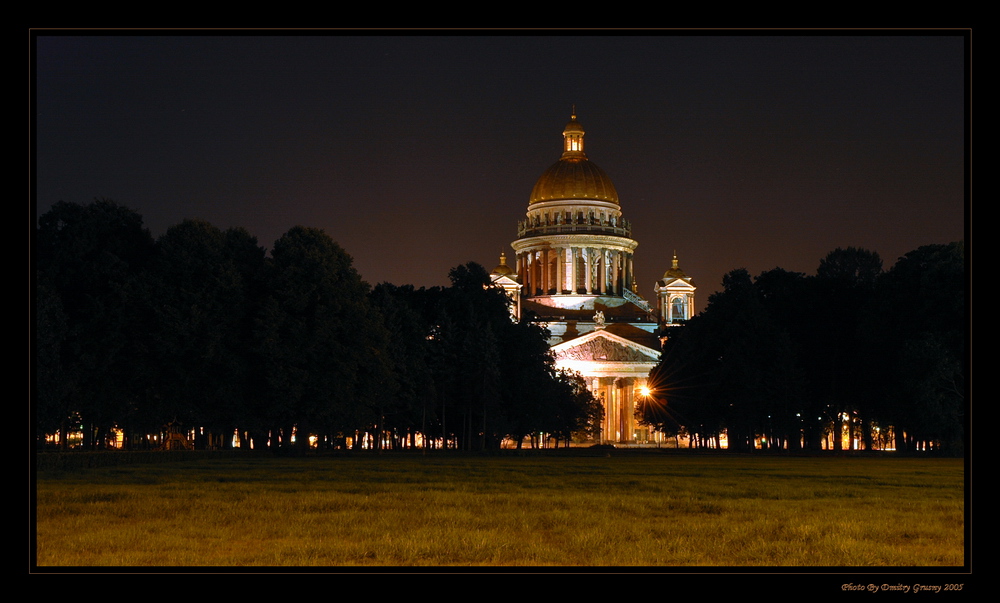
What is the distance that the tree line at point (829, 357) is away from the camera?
70.0 m

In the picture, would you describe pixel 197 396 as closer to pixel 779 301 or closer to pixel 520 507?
pixel 520 507

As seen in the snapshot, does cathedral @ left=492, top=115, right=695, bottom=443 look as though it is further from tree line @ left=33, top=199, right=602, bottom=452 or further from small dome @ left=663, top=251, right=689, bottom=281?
tree line @ left=33, top=199, right=602, bottom=452

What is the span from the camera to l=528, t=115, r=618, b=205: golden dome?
188 m

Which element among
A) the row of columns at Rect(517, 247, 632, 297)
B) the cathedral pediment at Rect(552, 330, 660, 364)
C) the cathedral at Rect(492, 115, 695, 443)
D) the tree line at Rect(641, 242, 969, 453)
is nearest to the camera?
the tree line at Rect(641, 242, 969, 453)

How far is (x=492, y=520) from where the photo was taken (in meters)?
26.6

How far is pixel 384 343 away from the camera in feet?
222

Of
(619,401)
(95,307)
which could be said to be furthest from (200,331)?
(619,401)

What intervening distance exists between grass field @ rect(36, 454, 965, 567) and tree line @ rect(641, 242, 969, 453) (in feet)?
88.9

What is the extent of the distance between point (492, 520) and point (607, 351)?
398 ft

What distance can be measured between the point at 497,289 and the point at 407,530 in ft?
229

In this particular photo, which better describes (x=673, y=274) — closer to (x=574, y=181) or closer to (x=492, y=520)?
(x=574, y=181)

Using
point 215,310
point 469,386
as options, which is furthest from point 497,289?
point 215,310

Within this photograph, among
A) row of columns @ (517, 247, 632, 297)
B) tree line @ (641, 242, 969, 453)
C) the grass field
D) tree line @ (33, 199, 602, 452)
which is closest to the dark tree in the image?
tree line @ (33, 199, 602, 452)

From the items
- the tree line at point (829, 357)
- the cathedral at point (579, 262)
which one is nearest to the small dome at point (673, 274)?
the cathedral at point (579, 262)
